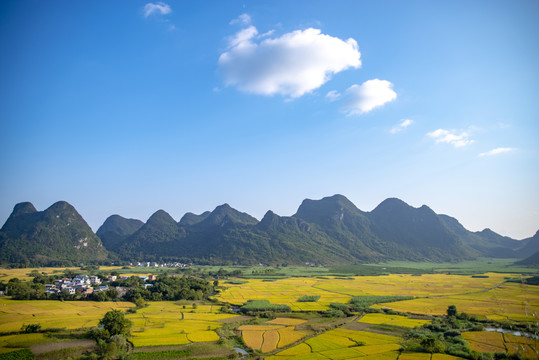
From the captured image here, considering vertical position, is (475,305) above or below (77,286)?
below

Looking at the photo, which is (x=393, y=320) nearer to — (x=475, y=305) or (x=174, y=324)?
(x=475, y=305)

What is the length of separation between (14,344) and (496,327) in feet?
177

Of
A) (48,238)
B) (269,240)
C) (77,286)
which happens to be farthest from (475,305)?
(48,238)

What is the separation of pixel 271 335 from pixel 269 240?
119m

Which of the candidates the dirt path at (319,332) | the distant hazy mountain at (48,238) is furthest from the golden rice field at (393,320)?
the distant hazy mountain at (48,238)

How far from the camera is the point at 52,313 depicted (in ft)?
132

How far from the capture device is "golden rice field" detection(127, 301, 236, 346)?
3153 cm

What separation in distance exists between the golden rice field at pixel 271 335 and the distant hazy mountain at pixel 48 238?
10981cm

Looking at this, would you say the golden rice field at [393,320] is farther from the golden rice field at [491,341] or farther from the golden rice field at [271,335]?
the golden rice field at [271,335]

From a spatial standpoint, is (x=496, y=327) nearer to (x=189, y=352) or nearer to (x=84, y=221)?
(x=189, y=352)

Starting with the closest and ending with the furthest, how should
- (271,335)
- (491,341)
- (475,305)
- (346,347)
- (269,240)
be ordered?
(346,347) → (491,341) → (271,335) → (475,305) → (269,240)

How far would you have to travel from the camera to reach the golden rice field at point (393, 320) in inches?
1464

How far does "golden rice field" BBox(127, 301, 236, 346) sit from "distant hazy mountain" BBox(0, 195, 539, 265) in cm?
8840

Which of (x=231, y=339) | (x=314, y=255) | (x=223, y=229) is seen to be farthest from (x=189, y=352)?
(x=223, y=229)
